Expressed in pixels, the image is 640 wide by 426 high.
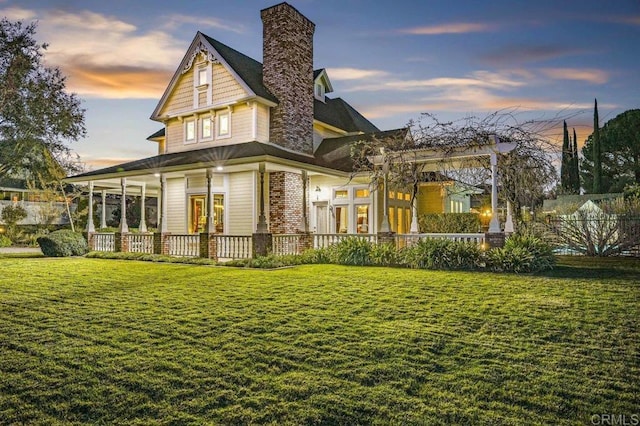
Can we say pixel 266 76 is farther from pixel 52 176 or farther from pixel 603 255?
pixel 52 176

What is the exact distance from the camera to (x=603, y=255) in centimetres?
1616

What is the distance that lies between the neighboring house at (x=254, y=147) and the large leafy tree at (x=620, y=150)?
27.6m

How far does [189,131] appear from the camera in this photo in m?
20.2

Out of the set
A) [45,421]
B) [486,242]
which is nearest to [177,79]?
[486,242]

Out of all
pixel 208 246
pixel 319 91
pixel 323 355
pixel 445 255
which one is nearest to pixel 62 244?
pixel 208 246

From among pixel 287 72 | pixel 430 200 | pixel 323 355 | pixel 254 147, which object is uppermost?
pixel 287 72

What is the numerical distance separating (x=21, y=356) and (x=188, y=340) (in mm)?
1751

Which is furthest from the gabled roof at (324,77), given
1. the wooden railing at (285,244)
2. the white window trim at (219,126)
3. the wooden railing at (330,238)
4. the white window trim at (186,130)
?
the wooden railing at (285,244)

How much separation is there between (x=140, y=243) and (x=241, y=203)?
4.69m

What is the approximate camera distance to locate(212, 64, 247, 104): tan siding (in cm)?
1836

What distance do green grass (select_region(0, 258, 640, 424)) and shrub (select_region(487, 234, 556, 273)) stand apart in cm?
233

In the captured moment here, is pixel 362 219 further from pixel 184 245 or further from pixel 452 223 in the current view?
pixel 184 245

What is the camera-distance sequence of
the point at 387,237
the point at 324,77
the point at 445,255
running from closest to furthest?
the point at 445,255, the point at 387,237, the point at 324,77

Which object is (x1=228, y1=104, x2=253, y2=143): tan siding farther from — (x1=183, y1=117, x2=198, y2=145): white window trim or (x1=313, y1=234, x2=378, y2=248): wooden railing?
(x1=313, y1=234, x2=378, y2=248): wooden railing
